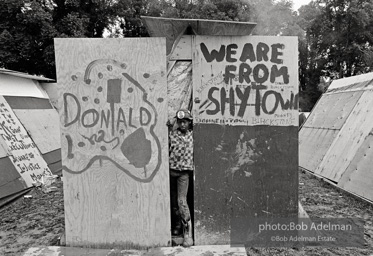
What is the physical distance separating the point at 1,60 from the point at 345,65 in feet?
71.1

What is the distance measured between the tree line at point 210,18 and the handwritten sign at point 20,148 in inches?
285

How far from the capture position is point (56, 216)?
5.45 meters

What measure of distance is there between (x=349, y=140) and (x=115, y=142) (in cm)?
557

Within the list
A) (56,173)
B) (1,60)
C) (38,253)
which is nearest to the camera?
(38,253)

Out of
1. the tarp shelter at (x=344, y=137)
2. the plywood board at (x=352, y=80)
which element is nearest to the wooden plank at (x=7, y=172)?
the tarp shelter at (x=344, y=137)

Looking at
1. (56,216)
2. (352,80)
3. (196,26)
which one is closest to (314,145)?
(352,80)

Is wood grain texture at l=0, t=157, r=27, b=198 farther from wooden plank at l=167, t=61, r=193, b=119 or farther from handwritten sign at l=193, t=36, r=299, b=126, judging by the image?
handwritten sign at l=193, t=36, r=299, b=126

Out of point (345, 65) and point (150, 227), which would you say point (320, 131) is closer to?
point (150, 227)

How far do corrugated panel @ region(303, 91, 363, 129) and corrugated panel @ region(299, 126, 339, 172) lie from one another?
0.21 meters

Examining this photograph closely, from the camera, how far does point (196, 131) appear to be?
3.95m

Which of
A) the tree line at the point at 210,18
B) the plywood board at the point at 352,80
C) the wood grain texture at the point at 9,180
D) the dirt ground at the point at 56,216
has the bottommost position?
the dirt ground at the point at 56,216

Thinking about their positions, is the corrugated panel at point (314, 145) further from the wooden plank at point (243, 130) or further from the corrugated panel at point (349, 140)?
the wooden plank at point (243, 130)

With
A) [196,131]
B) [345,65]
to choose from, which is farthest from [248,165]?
[345,65]

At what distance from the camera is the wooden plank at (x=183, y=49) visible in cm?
392
